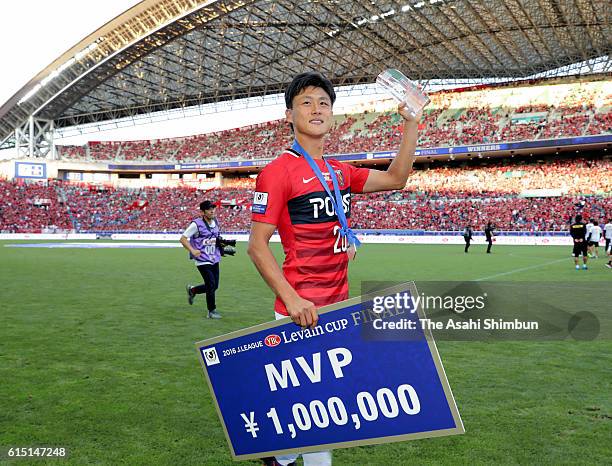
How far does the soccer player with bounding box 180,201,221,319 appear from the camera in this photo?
356 inches

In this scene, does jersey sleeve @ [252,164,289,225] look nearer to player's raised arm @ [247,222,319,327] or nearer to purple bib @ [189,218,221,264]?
player's raised arm @ [247,222,319,327]

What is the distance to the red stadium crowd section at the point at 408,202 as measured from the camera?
4219 cm

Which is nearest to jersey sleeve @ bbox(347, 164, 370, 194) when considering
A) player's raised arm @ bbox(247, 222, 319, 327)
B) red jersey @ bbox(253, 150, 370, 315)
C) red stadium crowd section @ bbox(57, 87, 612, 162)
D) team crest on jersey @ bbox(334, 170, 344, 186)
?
team crest on jersey @ bbox(334, 170, 344, 186)

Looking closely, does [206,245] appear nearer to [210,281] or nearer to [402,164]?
[210,281]

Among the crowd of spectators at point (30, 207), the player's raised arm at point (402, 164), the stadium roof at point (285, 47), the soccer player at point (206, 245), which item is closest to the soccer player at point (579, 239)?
the soccer player at point (206, 245)

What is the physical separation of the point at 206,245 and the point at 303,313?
7.12 metres

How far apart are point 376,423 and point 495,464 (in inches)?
64.8

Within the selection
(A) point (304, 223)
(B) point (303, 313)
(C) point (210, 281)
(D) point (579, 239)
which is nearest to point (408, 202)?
(D) point (579, 239)

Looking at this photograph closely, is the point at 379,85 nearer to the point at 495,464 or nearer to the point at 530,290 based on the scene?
the point at 495,464

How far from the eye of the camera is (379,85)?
268 cm

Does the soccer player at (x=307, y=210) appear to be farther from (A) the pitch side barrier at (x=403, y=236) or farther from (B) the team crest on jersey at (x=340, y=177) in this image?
(A) the pitch side barrier at (x=403, y=236)

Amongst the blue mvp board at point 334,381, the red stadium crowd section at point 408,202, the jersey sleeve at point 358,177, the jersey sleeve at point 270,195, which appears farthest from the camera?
the red stadium crowd section at point 408,202

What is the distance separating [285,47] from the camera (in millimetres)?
48156

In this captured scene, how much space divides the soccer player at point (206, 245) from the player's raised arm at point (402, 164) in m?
6.26
